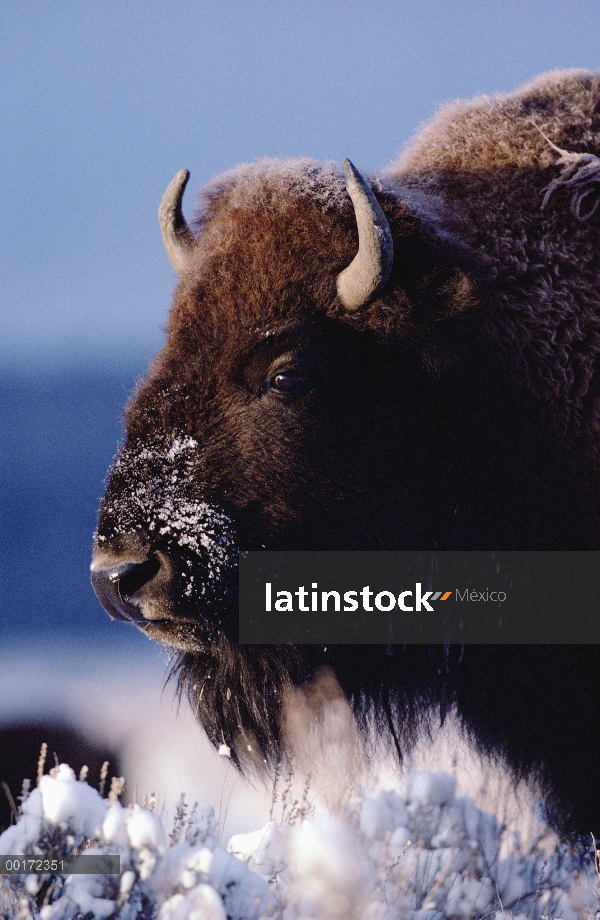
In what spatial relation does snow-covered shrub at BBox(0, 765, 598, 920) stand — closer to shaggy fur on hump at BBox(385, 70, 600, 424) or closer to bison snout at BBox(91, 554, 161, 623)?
bison snout at BBox(91, 554, 161, 623)

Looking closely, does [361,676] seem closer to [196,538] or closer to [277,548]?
[277,548]

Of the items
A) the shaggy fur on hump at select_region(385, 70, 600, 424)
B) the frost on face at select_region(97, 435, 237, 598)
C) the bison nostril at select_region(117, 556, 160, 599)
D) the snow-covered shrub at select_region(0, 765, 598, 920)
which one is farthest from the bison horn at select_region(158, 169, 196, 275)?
the snow-covered shrub at select_region(0, 765, 598, 920)

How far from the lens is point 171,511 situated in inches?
114

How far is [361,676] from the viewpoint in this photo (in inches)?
135

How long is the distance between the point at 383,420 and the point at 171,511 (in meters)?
0.79

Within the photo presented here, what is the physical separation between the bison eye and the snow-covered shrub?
4.33 feet

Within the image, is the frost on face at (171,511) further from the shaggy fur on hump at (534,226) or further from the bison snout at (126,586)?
the shaggy fur on hump at (534,226)

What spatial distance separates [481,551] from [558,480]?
0.37 meters

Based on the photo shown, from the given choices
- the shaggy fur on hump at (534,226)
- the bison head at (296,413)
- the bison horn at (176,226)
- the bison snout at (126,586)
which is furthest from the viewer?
the bison horn at (176,226)

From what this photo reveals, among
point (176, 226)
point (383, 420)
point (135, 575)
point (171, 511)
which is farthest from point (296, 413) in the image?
point (176, 226)

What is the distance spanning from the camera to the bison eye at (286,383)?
3025mm

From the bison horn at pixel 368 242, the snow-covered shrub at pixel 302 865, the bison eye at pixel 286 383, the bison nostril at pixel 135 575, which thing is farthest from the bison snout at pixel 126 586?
the bison horn at pixel 368 242

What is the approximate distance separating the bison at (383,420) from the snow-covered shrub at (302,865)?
279 mm

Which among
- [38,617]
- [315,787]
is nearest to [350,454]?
[315,787]
